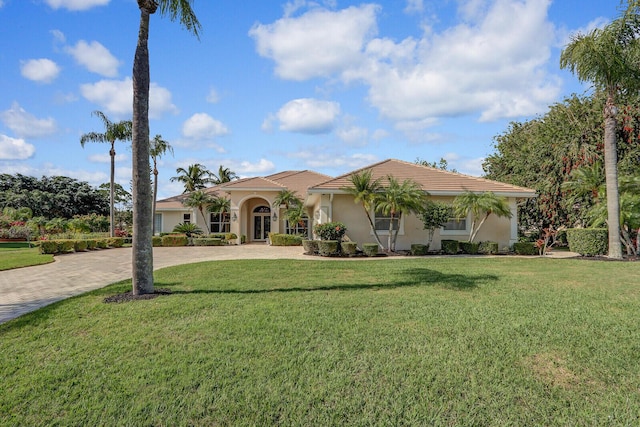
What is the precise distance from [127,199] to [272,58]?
4441 centimetres

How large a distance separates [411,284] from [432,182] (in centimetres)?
1134

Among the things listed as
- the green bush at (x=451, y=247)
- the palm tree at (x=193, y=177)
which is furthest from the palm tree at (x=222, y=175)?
the green bush at (x=451, y=247)

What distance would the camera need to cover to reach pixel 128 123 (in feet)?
85.1

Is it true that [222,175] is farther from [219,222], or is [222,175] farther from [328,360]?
[328,360]

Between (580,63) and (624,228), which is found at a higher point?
(580,63)

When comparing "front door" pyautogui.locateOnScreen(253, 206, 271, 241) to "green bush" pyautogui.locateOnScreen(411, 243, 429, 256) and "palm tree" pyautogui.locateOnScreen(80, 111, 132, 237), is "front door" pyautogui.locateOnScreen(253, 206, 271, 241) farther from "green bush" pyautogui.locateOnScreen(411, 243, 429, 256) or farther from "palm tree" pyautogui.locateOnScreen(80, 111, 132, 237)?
"green bush" pyautogui.locateOnScreen(411, 243, 429, 256)

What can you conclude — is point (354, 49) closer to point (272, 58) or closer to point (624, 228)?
point (272, 58)

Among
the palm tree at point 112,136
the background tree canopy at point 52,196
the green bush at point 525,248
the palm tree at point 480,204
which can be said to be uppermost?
the palm tree at point 112,136

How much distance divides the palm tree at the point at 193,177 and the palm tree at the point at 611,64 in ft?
134

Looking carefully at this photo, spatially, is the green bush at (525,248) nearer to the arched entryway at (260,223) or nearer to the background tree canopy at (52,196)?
the arched entryway at (260,223)

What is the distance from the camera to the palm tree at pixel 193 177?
44.8m

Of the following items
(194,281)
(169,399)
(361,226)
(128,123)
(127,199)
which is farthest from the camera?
(127,199)

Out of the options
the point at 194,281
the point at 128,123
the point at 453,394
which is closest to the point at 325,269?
the point at 194,281

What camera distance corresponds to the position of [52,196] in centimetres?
4162
